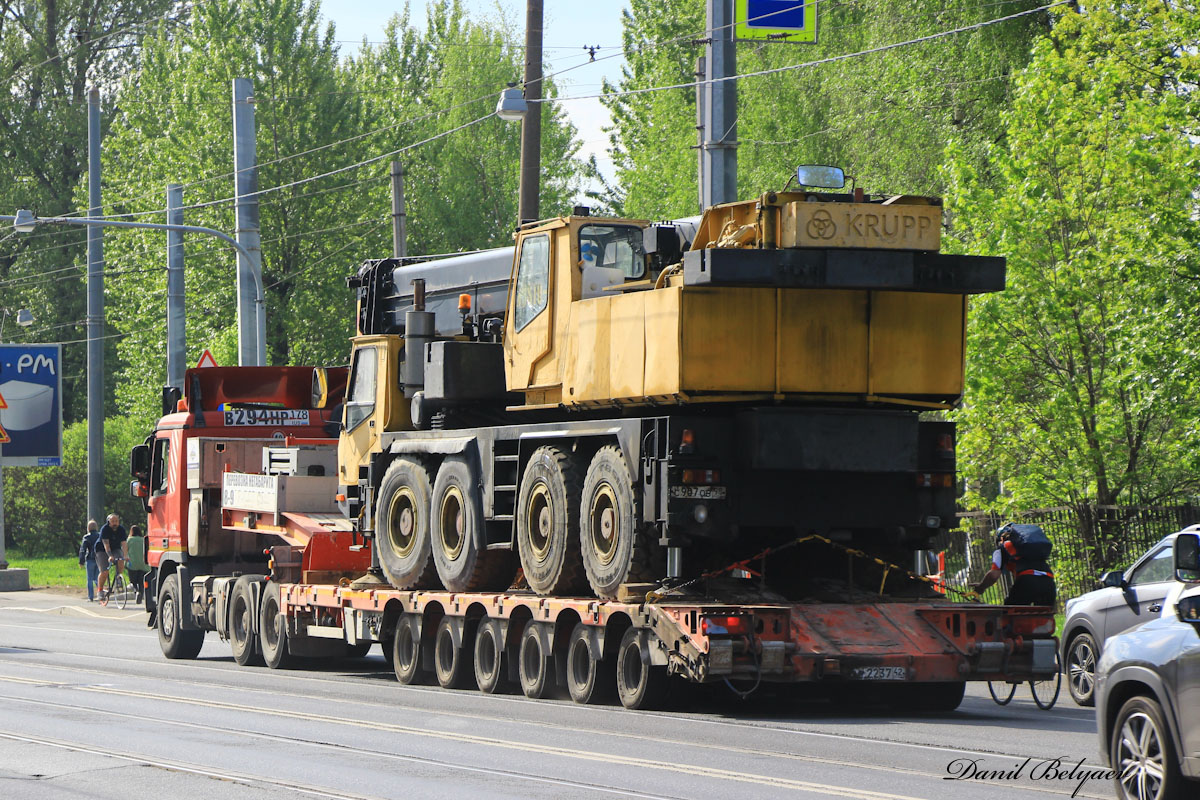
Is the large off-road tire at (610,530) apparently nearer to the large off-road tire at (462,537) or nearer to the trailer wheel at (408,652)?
the large off-road tire at (462,537)

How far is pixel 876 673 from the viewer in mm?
14039

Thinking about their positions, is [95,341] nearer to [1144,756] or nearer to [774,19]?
[774,19]

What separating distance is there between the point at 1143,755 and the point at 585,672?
25.1 ft

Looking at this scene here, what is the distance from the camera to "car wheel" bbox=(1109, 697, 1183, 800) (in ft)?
27.9

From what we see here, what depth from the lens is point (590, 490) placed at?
15.7 meters

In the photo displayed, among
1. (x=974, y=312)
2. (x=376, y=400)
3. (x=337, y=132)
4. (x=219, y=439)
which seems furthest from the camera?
(x=337, y=132)

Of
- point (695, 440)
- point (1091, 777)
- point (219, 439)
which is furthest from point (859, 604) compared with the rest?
point (219, 439)

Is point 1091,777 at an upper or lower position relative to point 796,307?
lower

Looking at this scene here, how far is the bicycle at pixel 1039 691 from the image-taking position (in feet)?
50.3

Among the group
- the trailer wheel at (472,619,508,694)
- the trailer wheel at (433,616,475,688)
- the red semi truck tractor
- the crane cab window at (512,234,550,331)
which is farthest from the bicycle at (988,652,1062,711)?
the crane cab window at (512,234,550,331)

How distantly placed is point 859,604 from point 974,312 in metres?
11.0

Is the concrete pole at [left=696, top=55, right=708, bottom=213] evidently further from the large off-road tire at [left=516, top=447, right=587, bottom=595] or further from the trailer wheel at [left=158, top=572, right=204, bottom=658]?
the trailer wheel at [left=158, top=572, right=204, bottom=658]

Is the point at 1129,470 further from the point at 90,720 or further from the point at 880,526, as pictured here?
the point at 90,720

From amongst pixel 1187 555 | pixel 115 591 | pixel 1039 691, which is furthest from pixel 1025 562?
pixel 115 591
